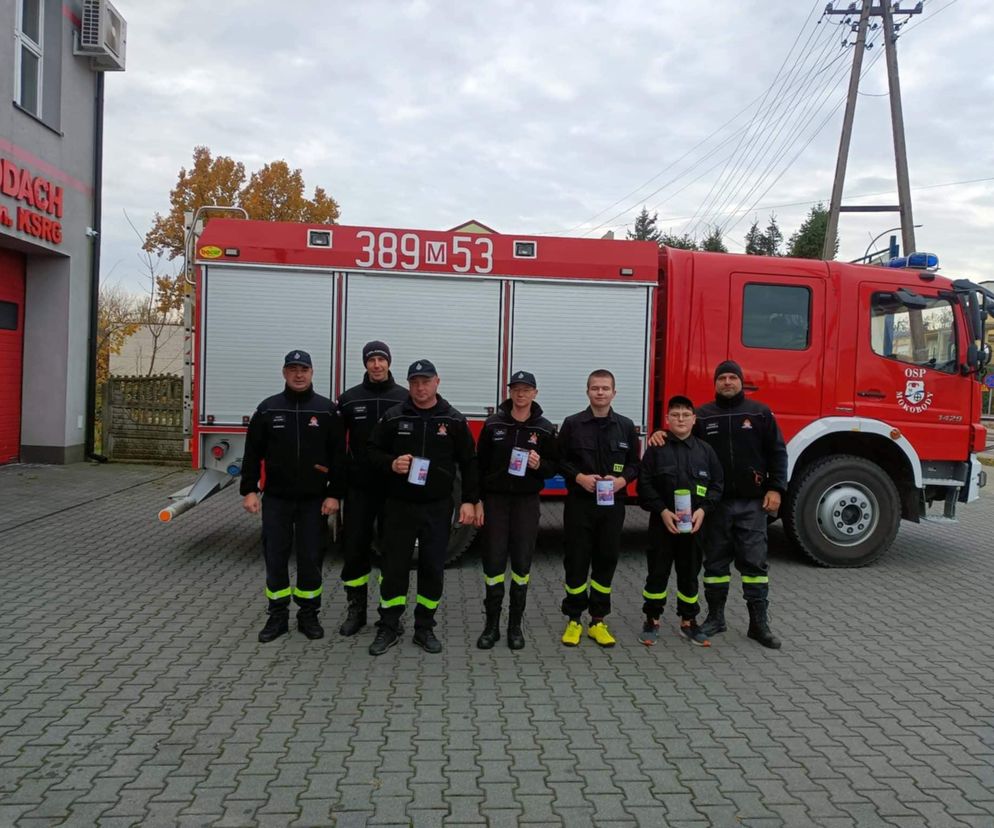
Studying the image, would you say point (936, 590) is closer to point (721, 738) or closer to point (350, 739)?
point (721, 738)

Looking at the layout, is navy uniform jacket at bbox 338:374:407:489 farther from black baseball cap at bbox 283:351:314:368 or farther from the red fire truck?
the red fire truck

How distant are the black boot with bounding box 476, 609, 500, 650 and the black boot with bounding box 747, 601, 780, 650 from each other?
1.66 meters

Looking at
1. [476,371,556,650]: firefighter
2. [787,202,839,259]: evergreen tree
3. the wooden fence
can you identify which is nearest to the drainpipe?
the wooden fence

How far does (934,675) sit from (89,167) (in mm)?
13873

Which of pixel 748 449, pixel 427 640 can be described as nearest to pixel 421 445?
pixel 427 640

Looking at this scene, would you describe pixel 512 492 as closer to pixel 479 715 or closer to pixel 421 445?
pixel 421 445

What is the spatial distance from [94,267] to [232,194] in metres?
13.7

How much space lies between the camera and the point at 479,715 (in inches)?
160

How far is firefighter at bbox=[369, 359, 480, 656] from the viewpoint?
494 cm

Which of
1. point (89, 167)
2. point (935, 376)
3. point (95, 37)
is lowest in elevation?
point (935, 376)

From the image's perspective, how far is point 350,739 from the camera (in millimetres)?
3756

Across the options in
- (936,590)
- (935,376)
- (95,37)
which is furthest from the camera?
(95,37)

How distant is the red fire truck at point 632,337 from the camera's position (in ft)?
22.4

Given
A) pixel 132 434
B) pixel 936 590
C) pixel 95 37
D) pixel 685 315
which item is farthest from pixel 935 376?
pixel 95 37
